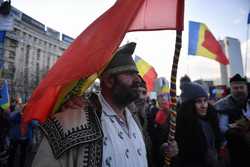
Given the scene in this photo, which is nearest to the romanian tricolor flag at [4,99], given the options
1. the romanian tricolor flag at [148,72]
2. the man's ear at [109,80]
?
the romanian tricolor flag at [148,72]

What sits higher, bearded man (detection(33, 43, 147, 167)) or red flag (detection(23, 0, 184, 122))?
red flag (detection(23, 0, 184, 122))

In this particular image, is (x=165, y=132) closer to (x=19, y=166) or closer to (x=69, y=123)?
(x=69, y=123)

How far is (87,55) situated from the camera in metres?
1.61

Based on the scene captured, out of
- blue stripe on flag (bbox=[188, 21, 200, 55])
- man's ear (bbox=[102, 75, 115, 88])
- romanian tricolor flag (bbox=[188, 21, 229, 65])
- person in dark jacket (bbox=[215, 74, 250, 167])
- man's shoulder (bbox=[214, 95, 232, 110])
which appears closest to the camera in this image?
man's ear (bbox=[102, 75, 115, 88])

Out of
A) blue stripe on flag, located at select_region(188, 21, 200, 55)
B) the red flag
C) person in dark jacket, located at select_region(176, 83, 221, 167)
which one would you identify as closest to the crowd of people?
person in dark jacket, located at select_region(176, 83, 221, 167)

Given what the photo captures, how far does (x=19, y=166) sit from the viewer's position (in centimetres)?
652

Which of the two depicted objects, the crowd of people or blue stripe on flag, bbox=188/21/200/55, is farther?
blue stripe on flag, bbox=188/21/200/55

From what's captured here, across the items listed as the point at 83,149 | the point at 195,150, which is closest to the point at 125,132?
the point at 83,149

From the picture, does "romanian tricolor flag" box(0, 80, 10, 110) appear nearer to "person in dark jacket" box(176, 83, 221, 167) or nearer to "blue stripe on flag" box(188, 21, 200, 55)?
"person in dark jacket" box(176, 83, 221, 167)

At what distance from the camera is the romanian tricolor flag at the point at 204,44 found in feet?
18.0

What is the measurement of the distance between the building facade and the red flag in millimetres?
47667

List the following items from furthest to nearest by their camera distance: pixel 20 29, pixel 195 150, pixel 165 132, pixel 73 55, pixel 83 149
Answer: pixel 20 29 < pixel 165 132 < pixel 195 150 < pixel 73 55 < pixel 83 149

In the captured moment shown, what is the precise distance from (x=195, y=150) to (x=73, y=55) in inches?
84.3

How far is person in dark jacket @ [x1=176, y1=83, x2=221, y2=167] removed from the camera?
312 cm
